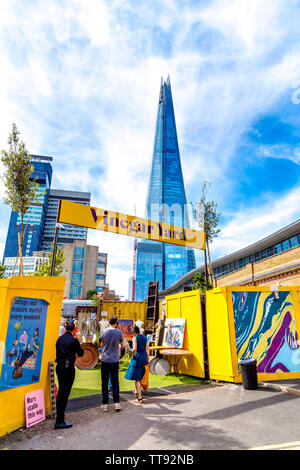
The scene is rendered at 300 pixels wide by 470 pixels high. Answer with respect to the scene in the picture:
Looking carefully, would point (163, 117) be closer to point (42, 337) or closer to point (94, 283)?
point (94, 283)

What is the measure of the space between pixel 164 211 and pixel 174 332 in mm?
170904

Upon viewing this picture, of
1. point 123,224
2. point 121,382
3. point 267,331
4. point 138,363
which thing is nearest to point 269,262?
point 267,331

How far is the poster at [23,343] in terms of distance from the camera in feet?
15.6

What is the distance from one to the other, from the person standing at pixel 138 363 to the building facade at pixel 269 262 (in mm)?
6505

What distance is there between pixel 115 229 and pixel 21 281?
188 inches

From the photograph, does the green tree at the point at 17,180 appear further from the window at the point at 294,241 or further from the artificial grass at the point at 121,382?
the window at the point at 294,241

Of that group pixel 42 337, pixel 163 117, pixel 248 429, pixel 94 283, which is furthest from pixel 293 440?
pixel 163 117

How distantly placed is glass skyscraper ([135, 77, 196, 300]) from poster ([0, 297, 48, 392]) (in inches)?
6376

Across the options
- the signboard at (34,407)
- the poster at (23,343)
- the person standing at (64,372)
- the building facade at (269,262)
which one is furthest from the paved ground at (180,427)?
the building facade at (269,262)

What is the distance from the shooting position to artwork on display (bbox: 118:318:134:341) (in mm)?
15250

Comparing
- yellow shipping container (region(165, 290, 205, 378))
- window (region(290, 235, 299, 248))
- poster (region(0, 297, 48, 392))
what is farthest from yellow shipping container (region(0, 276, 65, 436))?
window (region(290, 235, 299, 248))

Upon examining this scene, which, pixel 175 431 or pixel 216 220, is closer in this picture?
pixel 175 431

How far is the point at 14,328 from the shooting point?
4969 mm

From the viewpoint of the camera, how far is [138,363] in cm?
655
